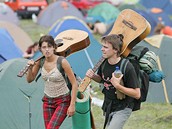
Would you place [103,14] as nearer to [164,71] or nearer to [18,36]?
[18,36]

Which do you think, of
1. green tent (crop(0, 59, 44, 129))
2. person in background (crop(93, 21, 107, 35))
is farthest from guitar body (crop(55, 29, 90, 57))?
person in background (crop(93, 21, 107, 35))

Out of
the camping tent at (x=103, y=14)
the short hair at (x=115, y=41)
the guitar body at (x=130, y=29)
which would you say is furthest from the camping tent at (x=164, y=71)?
the camping tent at (x=103, y=14)

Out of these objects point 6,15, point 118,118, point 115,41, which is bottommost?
point 6,15

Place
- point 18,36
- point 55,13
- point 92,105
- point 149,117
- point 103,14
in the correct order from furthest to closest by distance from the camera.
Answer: point 55,13 < point 103,14 < point 18,36 < point 92,105 < point 149,117

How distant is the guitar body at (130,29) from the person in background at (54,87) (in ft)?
2.05

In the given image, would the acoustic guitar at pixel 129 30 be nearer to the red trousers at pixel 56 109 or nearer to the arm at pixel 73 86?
the arm at pixel 73 86

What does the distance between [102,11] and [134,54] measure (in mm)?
14814

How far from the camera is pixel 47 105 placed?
5.12 m

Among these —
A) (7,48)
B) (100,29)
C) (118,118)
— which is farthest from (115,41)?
(100,29)

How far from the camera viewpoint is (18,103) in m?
6.12

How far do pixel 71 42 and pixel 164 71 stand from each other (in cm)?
347

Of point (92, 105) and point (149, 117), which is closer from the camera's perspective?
point (149, 117)

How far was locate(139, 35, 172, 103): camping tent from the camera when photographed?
8.43 metres

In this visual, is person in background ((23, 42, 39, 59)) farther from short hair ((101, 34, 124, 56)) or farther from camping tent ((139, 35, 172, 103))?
short hair ((101, 34, 124, 56))
